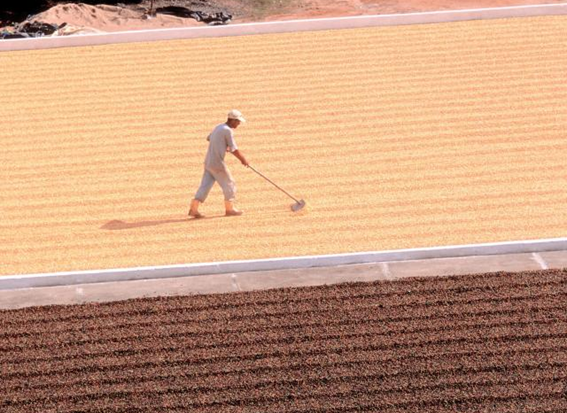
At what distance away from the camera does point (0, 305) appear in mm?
11242

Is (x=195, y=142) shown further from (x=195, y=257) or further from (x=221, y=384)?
(x=221, y=384)

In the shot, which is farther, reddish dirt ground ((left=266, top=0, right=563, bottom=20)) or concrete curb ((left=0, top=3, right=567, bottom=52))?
reddish dirt ground ((left=266, top=0, right=563, bottom=20))

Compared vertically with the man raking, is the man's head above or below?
above

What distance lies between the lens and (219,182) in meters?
12.9

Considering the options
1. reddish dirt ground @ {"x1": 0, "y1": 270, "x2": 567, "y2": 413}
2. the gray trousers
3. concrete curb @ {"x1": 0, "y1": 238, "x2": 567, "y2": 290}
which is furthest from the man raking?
reddish dirt ground @ {"x1": 0, "y1": 270, "x2": 567, "y2": 413}

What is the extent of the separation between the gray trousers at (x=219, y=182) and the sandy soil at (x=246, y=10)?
13299 mm

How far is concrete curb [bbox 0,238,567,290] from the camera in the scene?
1162 centimetres

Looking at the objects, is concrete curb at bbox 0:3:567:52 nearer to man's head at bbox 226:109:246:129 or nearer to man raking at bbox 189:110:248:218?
man raking at bbox 189:110:248:218

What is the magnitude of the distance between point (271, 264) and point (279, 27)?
799cm

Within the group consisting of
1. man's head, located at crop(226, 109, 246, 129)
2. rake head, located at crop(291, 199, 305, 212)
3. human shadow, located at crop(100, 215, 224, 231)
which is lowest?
human shadow, located at crop(100, 215, 224, 231)

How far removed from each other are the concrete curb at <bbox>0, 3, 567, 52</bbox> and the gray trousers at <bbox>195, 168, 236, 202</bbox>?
6.39 metres

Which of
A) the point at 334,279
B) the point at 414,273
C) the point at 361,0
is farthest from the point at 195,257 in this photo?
the point at 361,0

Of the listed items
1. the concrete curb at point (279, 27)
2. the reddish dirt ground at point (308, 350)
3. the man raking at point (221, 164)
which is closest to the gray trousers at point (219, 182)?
the man raking at point (221, 164)

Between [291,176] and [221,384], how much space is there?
194 inches
